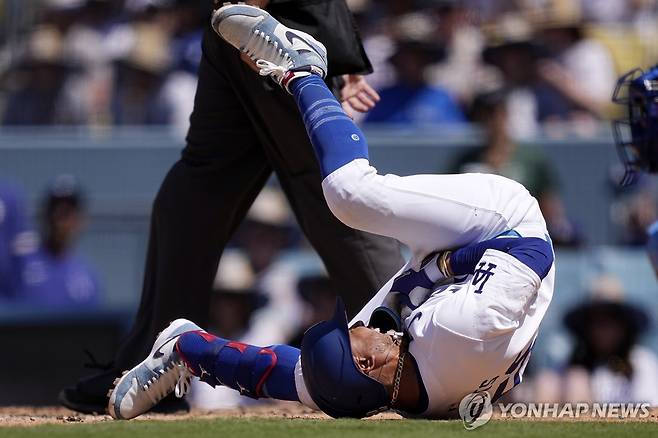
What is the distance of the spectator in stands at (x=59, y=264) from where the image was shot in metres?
7.96

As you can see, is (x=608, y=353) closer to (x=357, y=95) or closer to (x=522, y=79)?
(x=522, y=79)

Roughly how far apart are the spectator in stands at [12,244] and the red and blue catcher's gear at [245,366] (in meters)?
4.48

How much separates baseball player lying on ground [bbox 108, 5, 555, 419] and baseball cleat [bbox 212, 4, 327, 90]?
7.1 inches

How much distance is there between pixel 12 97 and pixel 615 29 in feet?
15.5

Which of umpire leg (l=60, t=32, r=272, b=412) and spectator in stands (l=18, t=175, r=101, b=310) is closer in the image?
umpire leg (l=60, t=32, r=272, b=412)

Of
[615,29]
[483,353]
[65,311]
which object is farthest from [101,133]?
[483,353]

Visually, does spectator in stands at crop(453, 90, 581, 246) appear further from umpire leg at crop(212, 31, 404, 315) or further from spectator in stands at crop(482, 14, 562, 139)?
umpire leg at crop(212, 31, 404, 315)

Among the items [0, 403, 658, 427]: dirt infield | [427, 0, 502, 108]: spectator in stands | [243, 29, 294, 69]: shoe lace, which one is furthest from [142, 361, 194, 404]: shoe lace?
[427, 0, 502, 108]: spectator in stands

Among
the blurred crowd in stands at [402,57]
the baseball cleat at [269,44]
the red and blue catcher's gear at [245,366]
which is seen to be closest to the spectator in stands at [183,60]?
the blurred crowd in stands at [402,57]

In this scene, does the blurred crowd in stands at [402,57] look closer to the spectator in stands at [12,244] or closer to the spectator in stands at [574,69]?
the spectator in stands at [574,69]

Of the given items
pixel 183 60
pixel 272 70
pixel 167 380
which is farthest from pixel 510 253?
pixel 183 60

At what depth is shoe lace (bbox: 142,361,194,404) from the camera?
3.93 meters

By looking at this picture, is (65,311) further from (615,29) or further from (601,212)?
(615,29)

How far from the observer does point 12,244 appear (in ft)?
26.6
